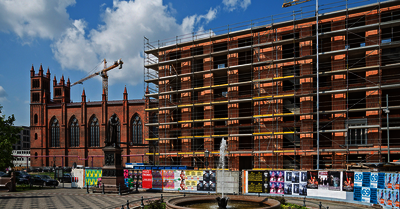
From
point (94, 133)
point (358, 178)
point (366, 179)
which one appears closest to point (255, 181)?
point (358, 178)

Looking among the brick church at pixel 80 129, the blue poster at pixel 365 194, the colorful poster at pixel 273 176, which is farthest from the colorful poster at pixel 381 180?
the brick church at pixel 80 129

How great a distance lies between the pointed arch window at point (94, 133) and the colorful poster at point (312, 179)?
164ft

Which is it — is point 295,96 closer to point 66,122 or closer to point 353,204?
point 353,204

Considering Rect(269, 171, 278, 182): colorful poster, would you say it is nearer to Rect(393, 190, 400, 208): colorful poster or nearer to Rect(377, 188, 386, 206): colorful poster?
Rect(377, 188, 386, 206): colorful poster

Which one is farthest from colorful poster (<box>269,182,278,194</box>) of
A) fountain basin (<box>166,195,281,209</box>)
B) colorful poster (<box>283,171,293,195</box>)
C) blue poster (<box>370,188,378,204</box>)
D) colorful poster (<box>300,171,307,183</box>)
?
fountain basin (<box>166,195,281,209</box>)

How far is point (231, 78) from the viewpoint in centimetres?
3406

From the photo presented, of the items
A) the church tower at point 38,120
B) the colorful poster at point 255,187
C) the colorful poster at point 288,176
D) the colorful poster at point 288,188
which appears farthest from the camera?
the church tower at point 38,120

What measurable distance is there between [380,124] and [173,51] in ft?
81.9

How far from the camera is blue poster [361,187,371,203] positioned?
1581 centimetres

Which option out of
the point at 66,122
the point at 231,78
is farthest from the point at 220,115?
the point at 66,122

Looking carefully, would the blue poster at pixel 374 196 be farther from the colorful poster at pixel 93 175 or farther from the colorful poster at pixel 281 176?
the colorful poster at pixel 93 175

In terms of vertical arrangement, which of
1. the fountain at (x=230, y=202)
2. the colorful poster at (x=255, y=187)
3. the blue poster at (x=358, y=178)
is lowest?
the colorful poster at (x=255, y=187)

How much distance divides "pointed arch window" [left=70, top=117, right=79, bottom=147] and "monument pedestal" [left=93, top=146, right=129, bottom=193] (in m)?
43.4

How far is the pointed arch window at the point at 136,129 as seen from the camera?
56844 millimetres
